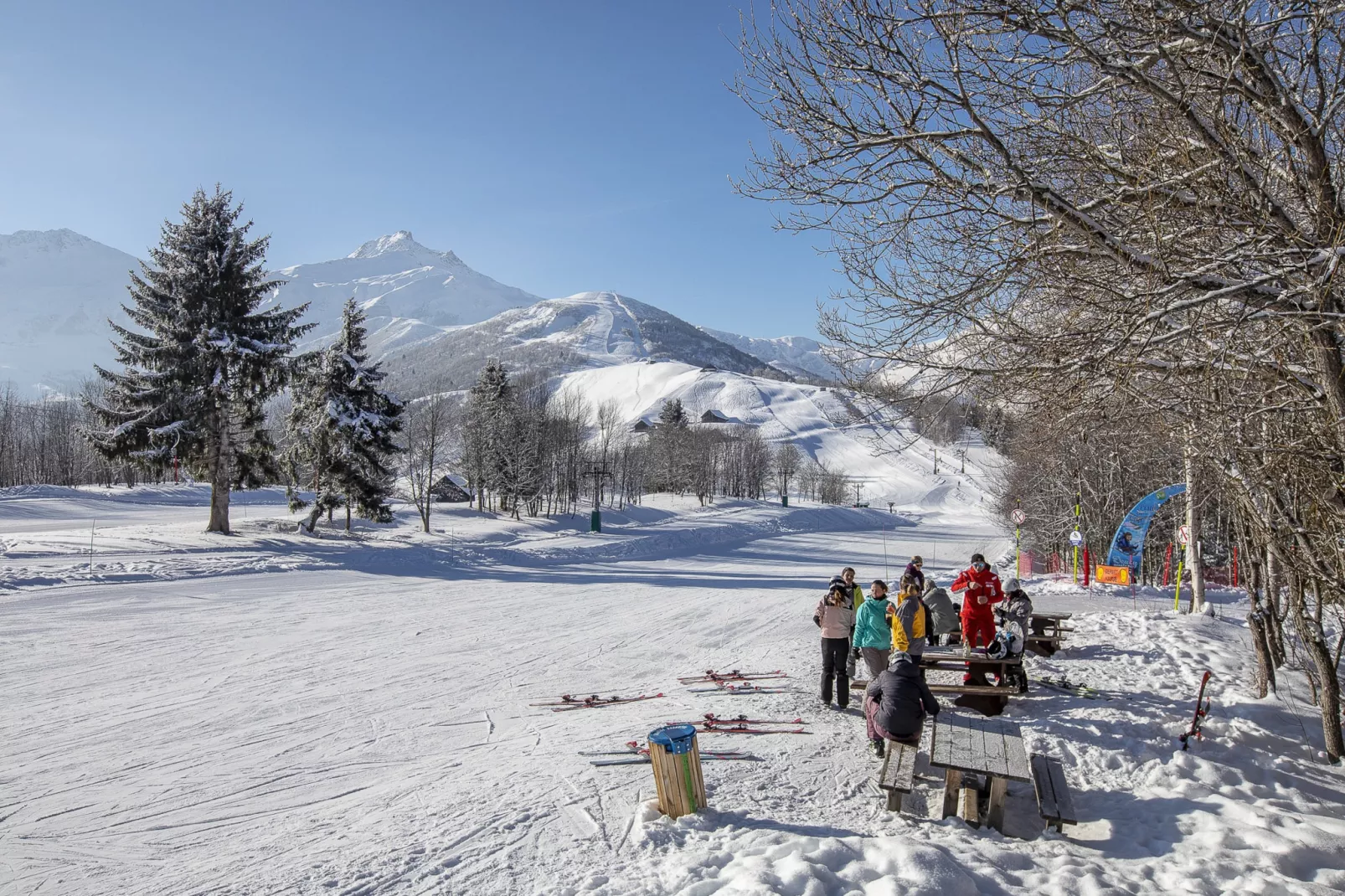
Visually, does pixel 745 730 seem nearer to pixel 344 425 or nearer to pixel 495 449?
pixel 344 425

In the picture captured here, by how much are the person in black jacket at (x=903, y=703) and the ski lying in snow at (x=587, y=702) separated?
11.9ft

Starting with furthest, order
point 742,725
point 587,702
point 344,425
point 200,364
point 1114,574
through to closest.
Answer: point 344,425 → point 200,364 → point 1114,574 → point 587,702 → point 742,725

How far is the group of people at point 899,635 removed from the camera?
683 centimetres

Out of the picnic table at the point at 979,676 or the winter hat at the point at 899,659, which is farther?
the picnic table at the point at 979,676

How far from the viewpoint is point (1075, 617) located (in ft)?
48.5

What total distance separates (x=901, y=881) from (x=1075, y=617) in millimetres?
12063

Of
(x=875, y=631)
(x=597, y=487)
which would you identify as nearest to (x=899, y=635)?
(x=875, y=631)

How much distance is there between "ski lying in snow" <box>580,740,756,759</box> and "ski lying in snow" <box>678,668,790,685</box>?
3.00 metres

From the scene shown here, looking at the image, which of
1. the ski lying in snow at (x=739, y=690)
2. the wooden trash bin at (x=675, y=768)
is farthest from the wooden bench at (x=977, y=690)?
the wooden trash bin at (x=675, y=768)

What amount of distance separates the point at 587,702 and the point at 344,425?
23141 millimetres

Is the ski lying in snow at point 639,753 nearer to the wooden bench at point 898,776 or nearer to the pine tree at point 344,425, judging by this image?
the wooden bench at point 898,776

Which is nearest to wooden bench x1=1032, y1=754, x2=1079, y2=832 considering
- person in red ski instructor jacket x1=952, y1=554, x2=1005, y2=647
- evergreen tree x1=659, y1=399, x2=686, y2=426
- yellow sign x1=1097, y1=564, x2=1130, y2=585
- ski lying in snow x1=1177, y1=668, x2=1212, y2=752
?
ski lying in snow x1=1177, y1=668, x2=1212, y2=752

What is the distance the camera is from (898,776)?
6188 mm

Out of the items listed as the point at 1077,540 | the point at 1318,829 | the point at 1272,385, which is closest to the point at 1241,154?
the point at 1272,385
